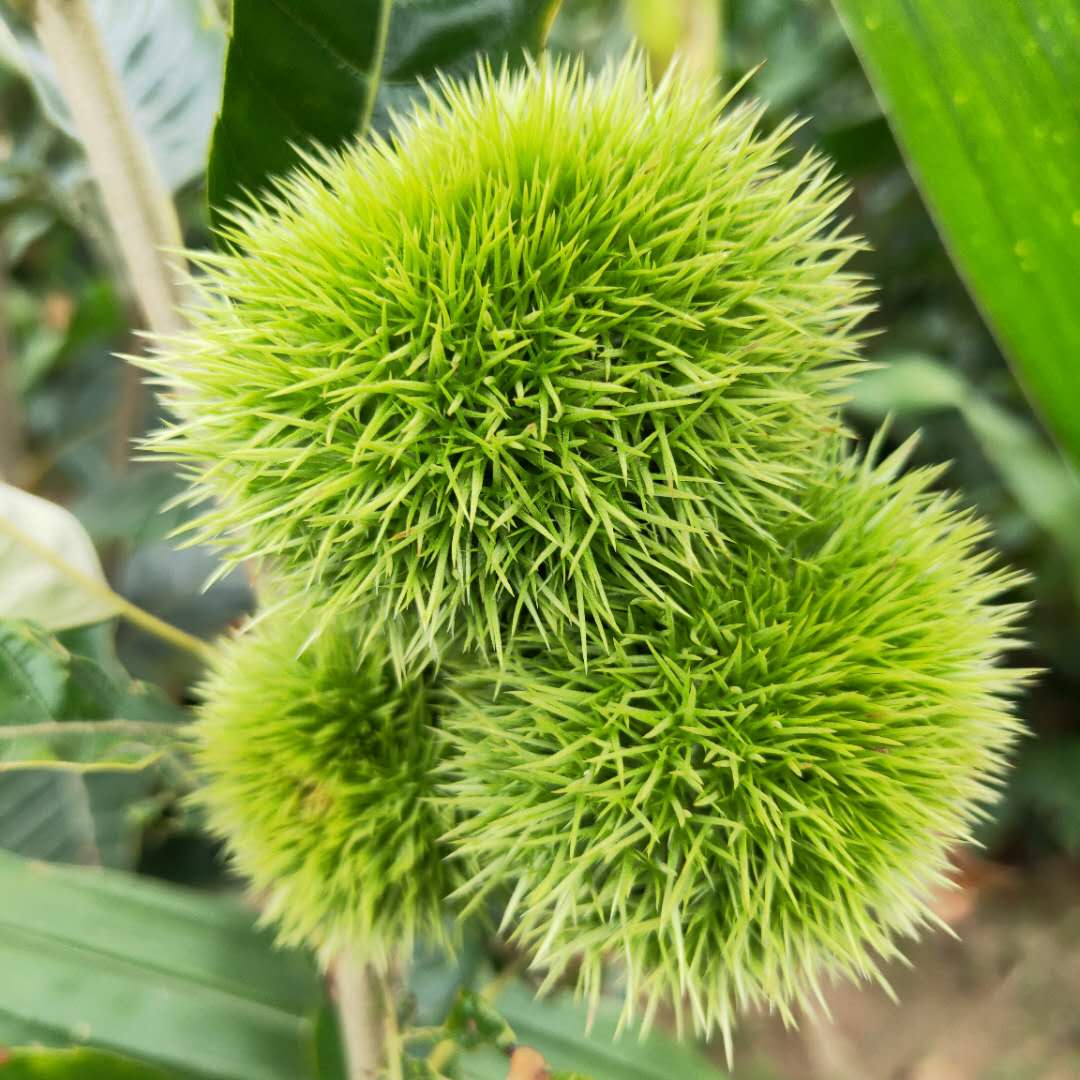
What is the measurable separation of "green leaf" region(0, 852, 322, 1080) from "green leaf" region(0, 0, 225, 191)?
0.61 m

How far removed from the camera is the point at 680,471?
0.40 metres

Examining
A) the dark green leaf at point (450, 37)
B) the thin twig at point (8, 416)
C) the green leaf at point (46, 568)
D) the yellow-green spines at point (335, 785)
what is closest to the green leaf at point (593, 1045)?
the yellow-green spines at point (335, 785)

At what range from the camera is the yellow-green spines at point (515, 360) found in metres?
0.38

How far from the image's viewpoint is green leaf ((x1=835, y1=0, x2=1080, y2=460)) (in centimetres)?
52

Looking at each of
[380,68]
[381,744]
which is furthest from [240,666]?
[380,68]

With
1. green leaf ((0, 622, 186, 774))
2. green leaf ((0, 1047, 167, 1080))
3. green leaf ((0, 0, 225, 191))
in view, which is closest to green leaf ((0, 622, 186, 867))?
green leaf ((0, 622, 186, 774))

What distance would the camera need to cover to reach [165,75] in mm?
734

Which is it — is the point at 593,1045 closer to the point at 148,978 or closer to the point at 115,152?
the point at 148,978

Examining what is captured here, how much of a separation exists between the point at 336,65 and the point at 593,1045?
0.82 metres

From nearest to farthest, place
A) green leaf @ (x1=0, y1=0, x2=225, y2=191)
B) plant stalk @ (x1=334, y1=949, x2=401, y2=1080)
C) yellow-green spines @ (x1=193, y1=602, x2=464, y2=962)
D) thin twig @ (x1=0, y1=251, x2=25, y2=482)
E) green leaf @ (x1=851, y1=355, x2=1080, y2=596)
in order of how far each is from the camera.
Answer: yellow-green spines @ (x1=193, y1=602, x2=464, y2=962)
plant stalk @ (x1=334, y1=949, x2=401, y2=1080)
green leaf @ (x1=0, y1=0, x2=225, y2=191)
green leaf @ (x1=851, y1=355, x2=1080, y2=596)
thin twig @ (x1=0, y1=251, x2=25, y2=482)

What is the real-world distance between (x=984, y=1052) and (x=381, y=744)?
1.30 metres

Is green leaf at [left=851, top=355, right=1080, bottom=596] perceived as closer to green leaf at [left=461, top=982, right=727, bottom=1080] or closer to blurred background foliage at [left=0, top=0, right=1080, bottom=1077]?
blurred background foliage at [left=0, top=0, right=1080, bottom=1077]

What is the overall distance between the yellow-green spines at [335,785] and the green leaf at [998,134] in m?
0.43

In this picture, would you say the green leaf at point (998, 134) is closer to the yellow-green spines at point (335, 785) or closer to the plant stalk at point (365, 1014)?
the yellow-green spines at point (335, 785)
